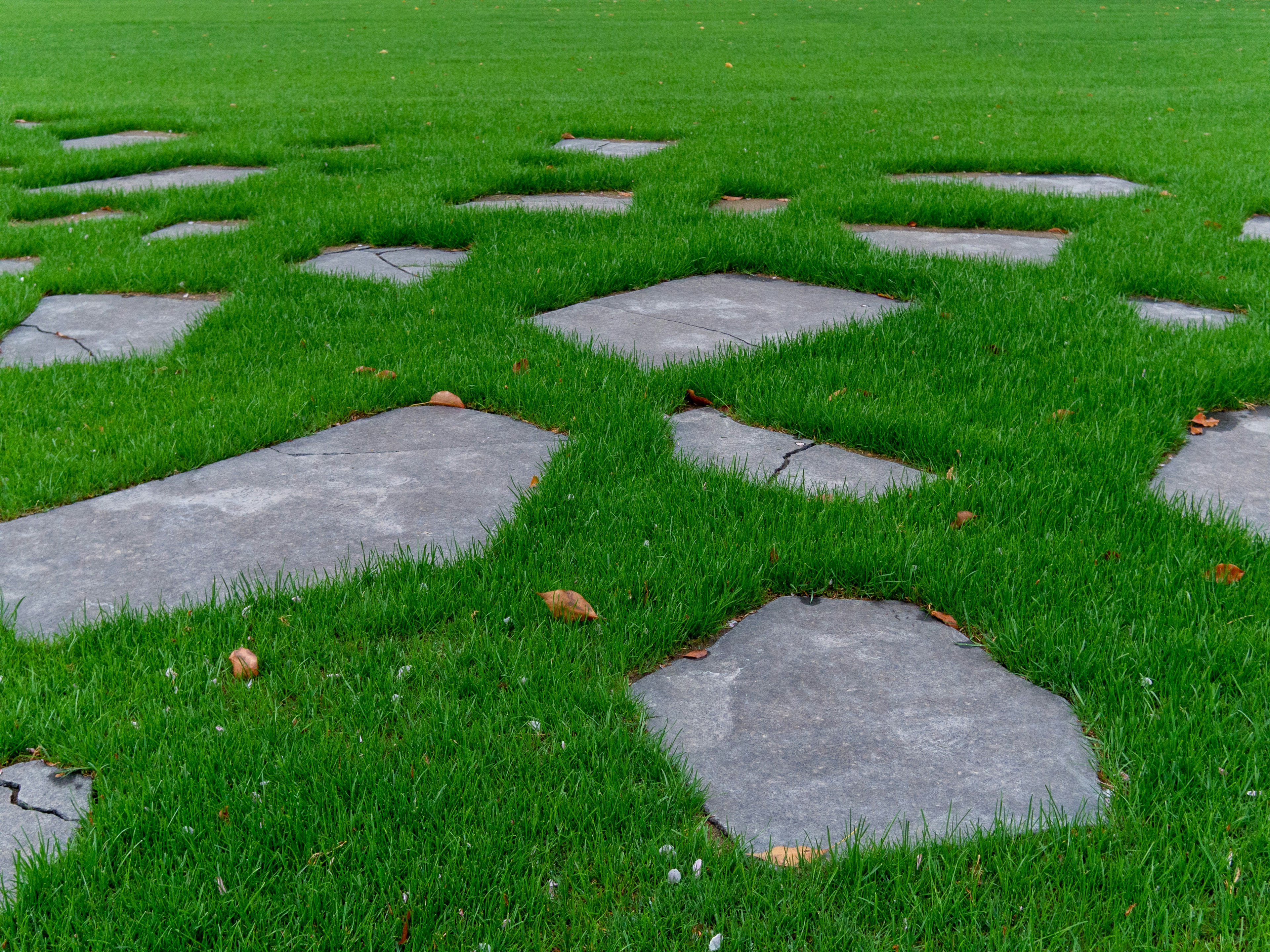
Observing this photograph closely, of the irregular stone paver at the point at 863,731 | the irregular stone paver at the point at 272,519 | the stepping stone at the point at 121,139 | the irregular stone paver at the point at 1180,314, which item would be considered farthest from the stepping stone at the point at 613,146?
the irregular stone paver at the point at 863,731

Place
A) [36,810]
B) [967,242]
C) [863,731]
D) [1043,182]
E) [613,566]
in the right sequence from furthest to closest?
1. [1043,182]
2. [967,242]
3. [613,566]
4. [863,731]
5. [36,810]

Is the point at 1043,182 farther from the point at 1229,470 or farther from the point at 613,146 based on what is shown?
the point at 1229,470

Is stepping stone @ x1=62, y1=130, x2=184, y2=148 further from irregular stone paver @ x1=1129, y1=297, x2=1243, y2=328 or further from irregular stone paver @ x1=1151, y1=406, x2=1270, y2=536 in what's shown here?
irregular stone paver @ x1=1151, y1=406, x2=1270, y2=536

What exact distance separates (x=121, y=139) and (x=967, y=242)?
6.23m

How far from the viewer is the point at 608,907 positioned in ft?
4.33

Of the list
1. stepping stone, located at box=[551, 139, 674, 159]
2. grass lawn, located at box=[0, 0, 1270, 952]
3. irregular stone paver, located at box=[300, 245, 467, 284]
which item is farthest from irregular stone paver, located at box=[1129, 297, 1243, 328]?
stepping stone, located at box=[551, 139, 674, 159]

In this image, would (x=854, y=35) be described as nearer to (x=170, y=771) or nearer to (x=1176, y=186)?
(x=1176, y=186)

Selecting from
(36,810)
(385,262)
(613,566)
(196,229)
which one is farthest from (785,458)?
(196,229)

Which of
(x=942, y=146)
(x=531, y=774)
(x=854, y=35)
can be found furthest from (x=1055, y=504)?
(x=854, y=35)

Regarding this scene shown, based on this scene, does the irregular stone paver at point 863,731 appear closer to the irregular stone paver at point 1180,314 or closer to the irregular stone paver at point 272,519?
the irregular stone paver at point 272,519

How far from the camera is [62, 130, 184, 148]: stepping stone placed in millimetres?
7031

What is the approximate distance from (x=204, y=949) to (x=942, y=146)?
21.7 feet

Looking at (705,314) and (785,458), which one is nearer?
(785,458)

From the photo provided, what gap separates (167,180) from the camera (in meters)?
6.02
